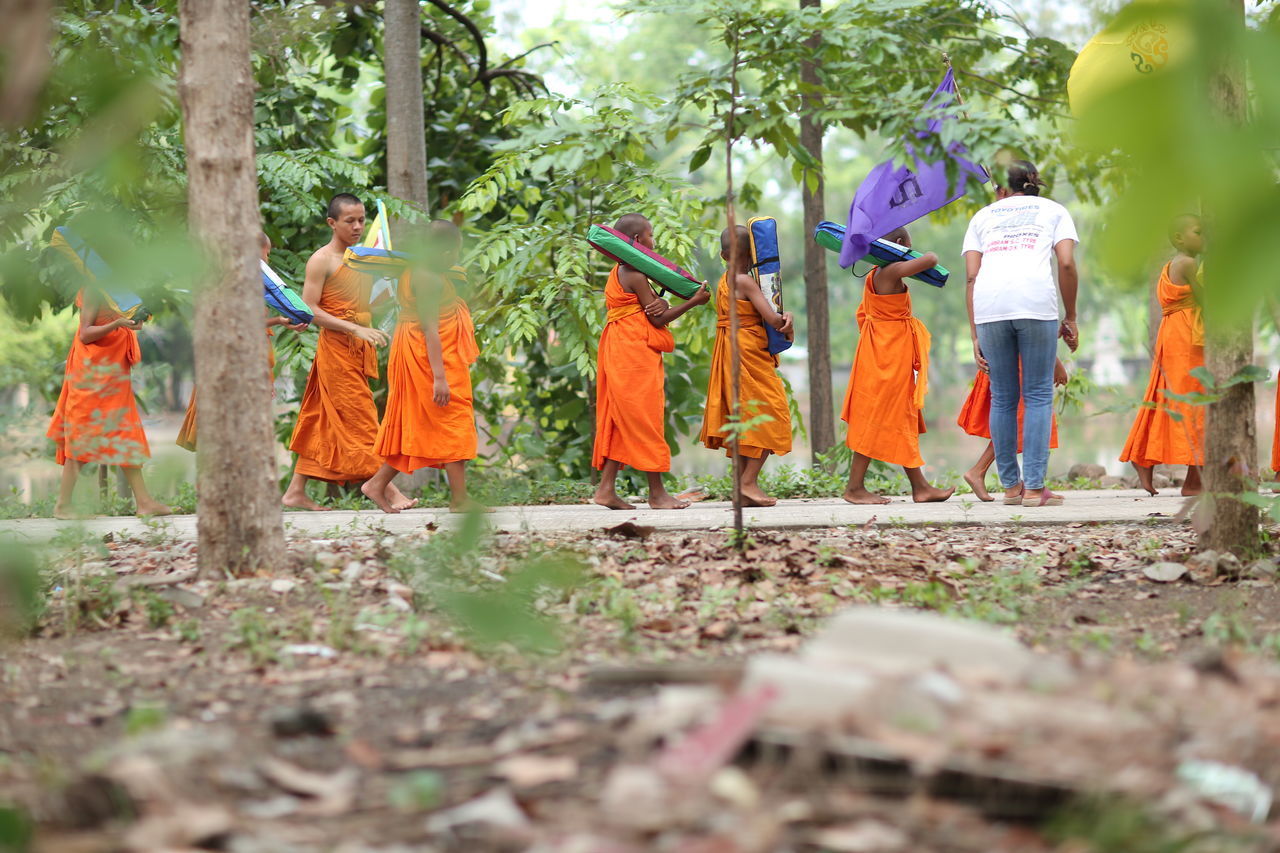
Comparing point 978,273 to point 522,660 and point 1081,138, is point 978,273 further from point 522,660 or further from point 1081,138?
point 1081,138

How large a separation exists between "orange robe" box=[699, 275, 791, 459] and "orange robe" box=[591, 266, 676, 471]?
0.34 meters

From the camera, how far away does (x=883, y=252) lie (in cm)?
725

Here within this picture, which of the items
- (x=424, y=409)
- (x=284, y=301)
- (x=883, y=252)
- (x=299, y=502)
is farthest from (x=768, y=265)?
(x=299, y=502)

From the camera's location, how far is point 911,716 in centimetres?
247

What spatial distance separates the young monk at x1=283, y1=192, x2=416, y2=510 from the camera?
7488 mm

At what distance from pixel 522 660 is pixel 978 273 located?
4.48 m

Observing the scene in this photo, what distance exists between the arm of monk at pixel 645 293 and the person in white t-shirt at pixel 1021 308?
1570 millimetres

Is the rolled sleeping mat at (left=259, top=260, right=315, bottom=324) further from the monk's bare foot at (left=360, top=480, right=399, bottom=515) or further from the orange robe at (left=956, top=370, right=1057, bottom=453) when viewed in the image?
the orange robe at (left=956, top=370, right=1057, bottom=453)

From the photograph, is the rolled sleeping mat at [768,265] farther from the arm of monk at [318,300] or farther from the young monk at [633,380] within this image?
the arm of monk at [318,300]

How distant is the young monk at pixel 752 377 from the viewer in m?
7.23

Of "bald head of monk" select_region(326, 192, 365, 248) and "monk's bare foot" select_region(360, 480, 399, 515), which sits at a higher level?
"bald head of monk" select_region(326, 192, 365, 248)

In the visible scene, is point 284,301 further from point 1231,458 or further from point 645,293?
point 1231,458

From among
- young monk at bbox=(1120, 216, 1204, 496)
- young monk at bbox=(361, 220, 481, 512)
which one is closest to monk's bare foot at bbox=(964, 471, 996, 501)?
young monk at bbox=(1120, 216, 1204, 496)

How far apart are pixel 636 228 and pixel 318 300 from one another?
1988 mm
